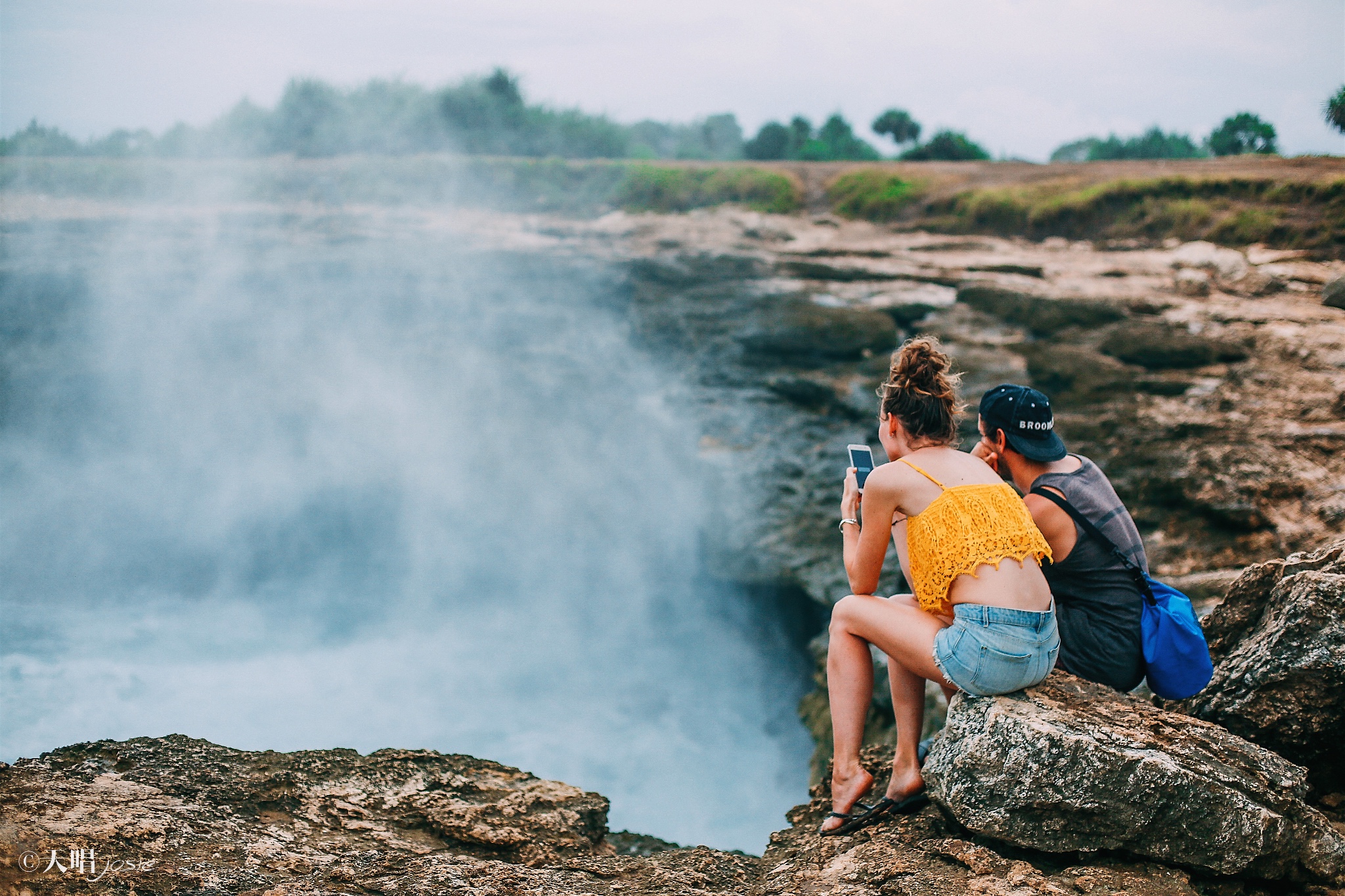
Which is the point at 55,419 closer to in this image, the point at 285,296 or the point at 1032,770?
the point at 285,296

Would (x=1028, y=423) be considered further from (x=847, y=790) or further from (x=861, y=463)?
(x=847, y=790)

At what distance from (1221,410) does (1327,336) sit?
127 cm

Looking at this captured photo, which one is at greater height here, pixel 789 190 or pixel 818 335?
pixel 789 190

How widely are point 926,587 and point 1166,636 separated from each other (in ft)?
2.59

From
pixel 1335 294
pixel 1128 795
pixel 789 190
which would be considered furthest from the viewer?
pixel 789 190

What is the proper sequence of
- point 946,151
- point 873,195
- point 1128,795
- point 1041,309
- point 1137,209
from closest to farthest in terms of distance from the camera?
point 1128,795 < point 1041,309 < point 1137,209 < point 873,195 < point 946,151

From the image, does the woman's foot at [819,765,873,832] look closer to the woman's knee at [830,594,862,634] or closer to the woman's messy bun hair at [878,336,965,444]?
the woman's knee at [830,594,862,634]

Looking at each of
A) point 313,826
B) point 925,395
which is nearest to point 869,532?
point 925,395

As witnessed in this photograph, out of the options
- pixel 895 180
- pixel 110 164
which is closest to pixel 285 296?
pixel 110 164

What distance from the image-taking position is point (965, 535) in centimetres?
234

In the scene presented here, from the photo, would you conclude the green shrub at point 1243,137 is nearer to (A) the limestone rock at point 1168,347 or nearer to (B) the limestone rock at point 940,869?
(A) the limestone rock at point 1168,347

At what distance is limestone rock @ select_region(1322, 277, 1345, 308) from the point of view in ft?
24.5

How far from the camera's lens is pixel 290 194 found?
485 inches

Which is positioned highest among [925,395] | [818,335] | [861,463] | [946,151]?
[946,151]
